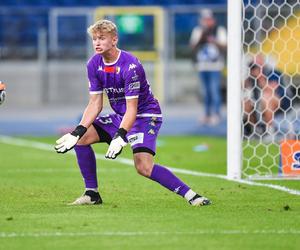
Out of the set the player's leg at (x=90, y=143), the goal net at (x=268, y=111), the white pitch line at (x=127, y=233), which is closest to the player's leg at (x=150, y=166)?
the player's leg at (x=90, y=143)

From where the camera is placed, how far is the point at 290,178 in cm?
1205

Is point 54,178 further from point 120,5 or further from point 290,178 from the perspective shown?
point 120,5

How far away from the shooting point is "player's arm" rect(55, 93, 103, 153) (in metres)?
9.23

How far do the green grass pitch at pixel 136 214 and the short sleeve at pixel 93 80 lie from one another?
103cm

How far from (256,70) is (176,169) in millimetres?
4042

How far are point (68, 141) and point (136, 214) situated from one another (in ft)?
3.12

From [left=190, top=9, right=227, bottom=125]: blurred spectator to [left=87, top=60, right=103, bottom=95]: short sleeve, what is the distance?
11272mm

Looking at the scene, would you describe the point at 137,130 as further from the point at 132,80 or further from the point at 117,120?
the point at 132,80

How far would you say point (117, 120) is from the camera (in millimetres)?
9656

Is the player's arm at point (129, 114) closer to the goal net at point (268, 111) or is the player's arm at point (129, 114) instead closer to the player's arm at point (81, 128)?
the player's arm at point (81, 128)

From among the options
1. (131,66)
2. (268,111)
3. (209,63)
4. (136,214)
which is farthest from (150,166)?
(209,63)

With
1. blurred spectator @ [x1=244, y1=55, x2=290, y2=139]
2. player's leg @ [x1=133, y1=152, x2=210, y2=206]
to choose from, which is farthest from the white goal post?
blurred spectator @ [x1=244, y1=55, x2=290, y2=139]

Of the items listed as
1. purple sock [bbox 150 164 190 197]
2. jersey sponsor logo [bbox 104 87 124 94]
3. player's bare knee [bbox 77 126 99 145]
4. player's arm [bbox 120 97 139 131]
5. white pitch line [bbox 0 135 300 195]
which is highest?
jersey sponsor logo [bbox 104 87 124 94]

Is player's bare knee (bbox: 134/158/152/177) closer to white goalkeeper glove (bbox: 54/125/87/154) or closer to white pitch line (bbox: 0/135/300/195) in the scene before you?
white goalkeeper glove (bbox: 54/125/87/154)
